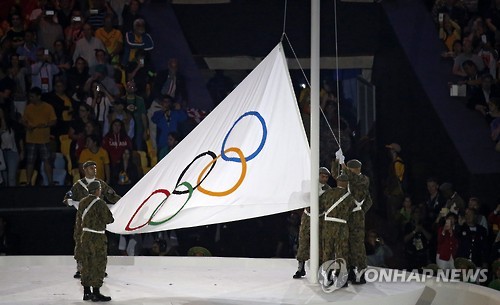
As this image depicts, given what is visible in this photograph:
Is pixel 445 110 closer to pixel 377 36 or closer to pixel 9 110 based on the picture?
pixel 377 36

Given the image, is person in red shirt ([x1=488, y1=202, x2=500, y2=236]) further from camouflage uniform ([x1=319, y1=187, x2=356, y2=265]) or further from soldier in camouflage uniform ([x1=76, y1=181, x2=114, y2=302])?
soldier in camouflage uniform ([x1=76, y1=181, x2=114, y2=302])

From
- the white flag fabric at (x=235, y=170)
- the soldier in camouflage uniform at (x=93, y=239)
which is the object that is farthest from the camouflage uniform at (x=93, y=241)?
Result: the white flag fabric at (x=235, y=170)

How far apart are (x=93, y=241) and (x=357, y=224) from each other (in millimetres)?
2981

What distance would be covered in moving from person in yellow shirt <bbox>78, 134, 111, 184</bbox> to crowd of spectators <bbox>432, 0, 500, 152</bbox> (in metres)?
5.49

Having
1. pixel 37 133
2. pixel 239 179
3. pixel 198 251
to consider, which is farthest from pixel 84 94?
pixel 239 179

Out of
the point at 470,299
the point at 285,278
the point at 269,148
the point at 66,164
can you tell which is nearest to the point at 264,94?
the point at 269,148

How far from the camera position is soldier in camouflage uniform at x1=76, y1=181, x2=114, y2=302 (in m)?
9.60

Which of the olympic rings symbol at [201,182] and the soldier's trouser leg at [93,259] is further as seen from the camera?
the olympic rings symbol at [201,182]

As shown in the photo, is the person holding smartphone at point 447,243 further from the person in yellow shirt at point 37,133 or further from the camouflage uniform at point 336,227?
the person in yellow shirt at point 37,133

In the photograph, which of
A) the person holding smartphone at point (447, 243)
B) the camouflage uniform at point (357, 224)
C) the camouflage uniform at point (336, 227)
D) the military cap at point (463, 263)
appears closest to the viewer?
the camouflage uniform at point (336, 227)

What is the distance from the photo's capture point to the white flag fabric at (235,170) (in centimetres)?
1002

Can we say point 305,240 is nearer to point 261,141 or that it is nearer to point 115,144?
point 261,141

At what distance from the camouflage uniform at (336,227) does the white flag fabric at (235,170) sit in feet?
0.97

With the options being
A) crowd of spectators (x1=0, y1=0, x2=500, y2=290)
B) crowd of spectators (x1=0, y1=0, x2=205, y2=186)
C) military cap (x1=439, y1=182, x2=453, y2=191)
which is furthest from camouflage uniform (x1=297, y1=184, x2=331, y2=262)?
crowd of spectators (x1=0, y1=0, x2=205, y2=186)
